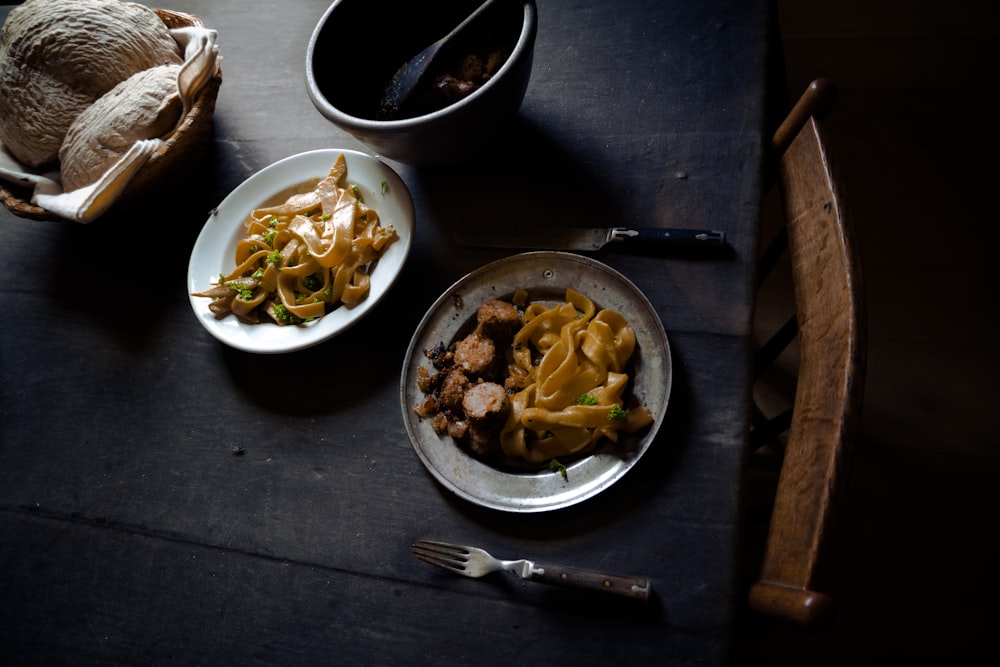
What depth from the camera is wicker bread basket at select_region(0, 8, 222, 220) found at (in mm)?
1380

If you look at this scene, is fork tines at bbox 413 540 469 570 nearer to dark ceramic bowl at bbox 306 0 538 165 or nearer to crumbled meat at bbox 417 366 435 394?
crumbled meat at bbox 417 366 435 394

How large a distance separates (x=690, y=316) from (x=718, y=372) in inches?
4.6

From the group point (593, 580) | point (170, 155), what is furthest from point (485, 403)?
point (170, 155)

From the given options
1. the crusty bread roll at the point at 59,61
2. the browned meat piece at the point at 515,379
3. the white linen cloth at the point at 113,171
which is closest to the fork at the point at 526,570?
the browned meat piece at the point at 515,379

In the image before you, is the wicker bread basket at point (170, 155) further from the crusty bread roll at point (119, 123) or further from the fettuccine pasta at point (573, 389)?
the fettuccine pasta at point (573, 389)

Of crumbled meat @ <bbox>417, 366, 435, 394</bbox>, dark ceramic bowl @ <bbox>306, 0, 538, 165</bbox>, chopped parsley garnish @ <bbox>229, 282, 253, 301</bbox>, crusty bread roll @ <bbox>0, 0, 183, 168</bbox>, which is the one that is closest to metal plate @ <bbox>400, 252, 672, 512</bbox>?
crumbled meat @ <bbox>417, 366, 435, 394</bbox>

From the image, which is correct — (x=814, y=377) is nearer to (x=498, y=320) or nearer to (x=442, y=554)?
(x=498, y=320)

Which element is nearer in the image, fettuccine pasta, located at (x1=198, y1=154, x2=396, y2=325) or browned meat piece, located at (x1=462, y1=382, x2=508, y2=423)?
browned meat piece, located at (x1=462, y1=382, x2=508, y2=423)

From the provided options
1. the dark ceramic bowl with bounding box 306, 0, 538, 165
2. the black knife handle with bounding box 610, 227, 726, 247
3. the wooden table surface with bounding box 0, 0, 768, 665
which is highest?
the dark ceramic bowl with bounding box 306, 0, 538, 165

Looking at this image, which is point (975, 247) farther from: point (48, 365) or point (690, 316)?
point (48, 365)

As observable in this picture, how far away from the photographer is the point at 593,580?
3.26 feet

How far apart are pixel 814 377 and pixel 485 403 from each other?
51cm

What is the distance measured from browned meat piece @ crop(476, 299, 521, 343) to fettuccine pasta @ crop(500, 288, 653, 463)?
24 millimetres

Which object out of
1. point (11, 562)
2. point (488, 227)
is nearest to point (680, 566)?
point (488, 227)
